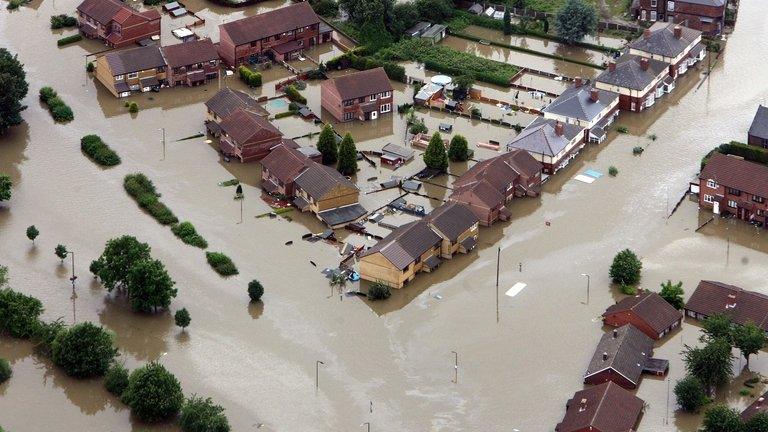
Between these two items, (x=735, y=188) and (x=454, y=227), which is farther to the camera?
(x=735, y=188)

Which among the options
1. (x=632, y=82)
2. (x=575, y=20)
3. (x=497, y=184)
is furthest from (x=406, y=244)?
(x=575, y=20)

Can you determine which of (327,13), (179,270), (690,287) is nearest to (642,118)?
(690,287)

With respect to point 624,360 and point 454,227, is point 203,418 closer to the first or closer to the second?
point 624,360

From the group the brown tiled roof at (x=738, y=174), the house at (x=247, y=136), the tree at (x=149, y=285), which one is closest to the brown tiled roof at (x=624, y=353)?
the brown tiled roof at (x=738, y=174)

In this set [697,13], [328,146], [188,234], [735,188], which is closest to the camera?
[188,234]

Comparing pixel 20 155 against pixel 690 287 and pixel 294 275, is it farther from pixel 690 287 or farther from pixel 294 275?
pixel 690 287

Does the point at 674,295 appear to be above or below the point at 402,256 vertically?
below

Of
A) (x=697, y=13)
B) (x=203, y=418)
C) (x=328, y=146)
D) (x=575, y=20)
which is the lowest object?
(x=697, y=13)
